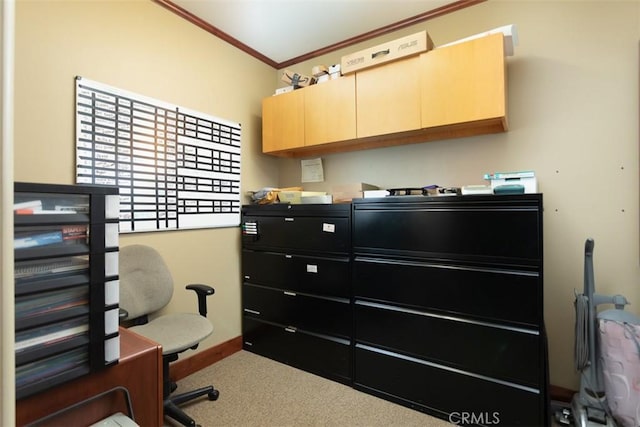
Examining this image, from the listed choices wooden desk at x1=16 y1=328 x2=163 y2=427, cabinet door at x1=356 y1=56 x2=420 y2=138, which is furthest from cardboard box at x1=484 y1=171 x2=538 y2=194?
wooden desk at x1=16 y1=328 x2=163 y2=427

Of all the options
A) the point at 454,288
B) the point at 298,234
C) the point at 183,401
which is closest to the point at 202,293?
the point at 183,401

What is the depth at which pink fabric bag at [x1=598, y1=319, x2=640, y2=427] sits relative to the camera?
1423 mm

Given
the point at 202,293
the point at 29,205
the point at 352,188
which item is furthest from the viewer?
the point at 352,188

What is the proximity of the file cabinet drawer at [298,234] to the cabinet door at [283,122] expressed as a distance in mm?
646

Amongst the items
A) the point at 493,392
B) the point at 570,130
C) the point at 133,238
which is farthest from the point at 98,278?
the point at 570,130

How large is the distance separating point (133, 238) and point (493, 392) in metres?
2.27

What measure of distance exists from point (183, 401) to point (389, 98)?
234cm

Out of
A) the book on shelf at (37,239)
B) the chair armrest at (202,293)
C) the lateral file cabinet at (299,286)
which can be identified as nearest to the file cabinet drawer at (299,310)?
the lateral file cabinet at (299,286)

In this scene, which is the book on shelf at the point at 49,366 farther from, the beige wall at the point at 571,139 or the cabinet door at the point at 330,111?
the beige wall at the point at 571,139

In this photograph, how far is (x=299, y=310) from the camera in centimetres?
227

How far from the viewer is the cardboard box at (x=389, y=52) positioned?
75.5 inches

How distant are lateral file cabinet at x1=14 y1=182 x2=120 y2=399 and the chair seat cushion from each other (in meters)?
0.67

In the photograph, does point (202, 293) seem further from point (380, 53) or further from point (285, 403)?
point (380, 53)

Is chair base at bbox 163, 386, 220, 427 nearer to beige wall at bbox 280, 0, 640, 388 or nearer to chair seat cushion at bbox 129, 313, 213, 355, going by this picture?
chair seat cushion at bbox 129, 313, 213, 355
